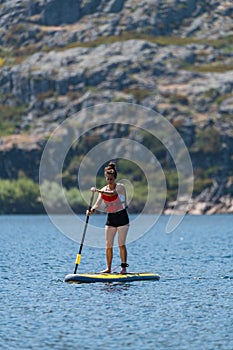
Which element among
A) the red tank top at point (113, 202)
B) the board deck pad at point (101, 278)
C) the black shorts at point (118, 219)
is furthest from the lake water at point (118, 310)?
the red tank top at point (113, 202)

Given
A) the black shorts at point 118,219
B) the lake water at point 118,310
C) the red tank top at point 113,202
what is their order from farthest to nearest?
1. the black shorts at point 118,219
2. the red tank top at point 113,202
3. the lake water at point 118,310

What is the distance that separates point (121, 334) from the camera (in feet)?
118

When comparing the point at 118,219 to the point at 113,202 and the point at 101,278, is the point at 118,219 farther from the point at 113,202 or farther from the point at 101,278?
the point at 101,278

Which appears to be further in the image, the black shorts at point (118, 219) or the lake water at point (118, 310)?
the black shorts at point (118, 219)

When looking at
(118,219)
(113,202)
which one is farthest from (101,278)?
(113,202)

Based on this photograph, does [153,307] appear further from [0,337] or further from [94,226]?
[94,226]

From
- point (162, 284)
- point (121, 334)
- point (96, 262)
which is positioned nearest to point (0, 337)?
point (121, 334)

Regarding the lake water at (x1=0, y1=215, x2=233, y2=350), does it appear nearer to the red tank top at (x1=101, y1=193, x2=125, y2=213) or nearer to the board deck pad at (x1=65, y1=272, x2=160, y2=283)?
the board deck pad at (x1=65, y1=272, x2=160, y2=283)

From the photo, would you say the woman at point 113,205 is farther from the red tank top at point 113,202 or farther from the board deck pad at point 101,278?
the board deck pad at point 101,278

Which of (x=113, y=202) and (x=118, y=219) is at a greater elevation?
(x=113, y=202)

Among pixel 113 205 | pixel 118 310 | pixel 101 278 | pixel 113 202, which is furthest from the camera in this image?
pixel 101 278

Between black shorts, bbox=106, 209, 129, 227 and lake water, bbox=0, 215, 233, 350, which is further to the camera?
black shorts, bbox=106, 209, 129, 227


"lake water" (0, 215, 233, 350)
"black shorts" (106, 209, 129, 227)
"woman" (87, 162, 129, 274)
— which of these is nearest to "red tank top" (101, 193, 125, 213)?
"woman" (87, 162, 129, 274)

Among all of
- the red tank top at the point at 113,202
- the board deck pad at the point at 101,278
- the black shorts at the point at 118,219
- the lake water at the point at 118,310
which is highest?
the red tank top at the point at 113,202
